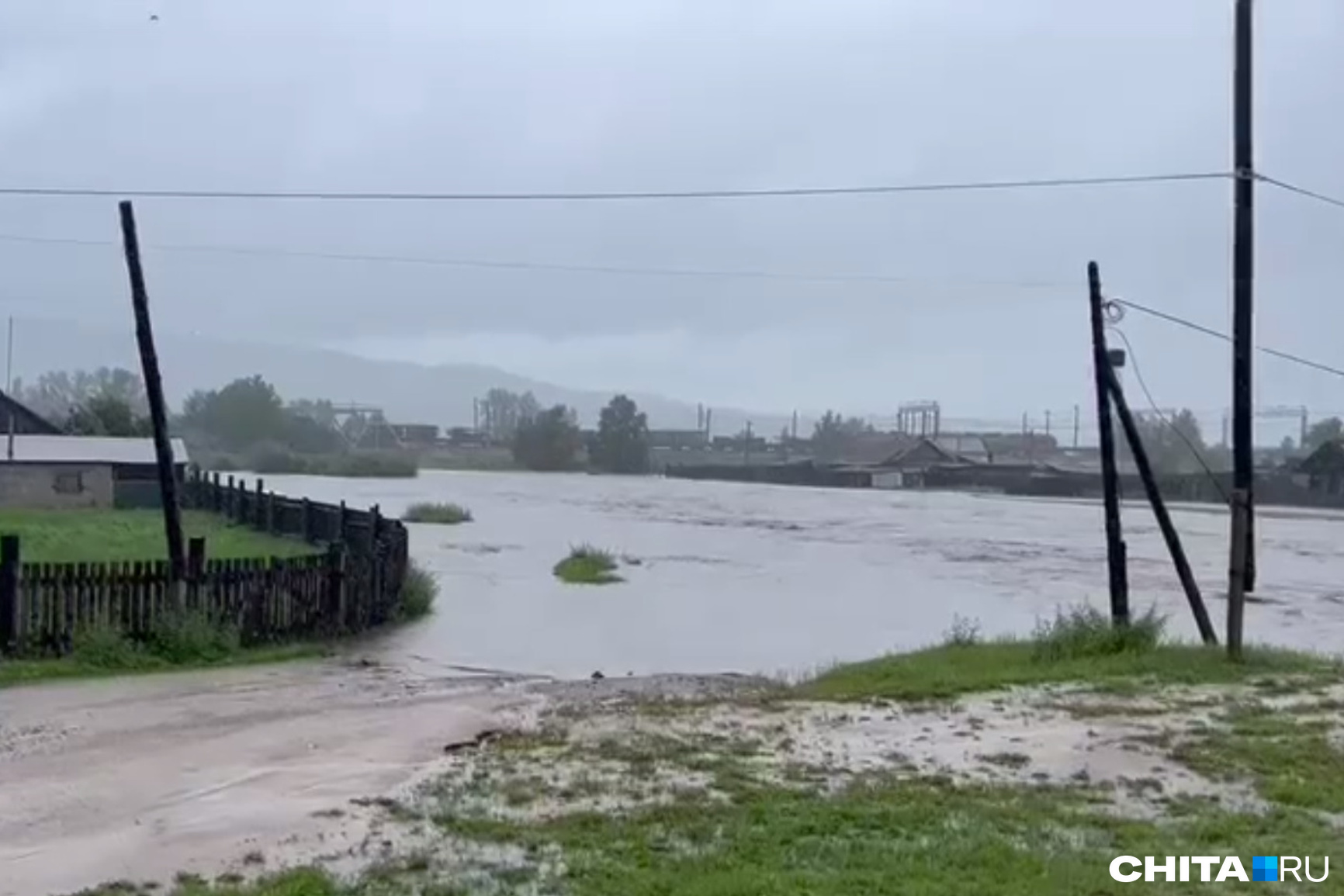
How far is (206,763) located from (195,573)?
7320mm

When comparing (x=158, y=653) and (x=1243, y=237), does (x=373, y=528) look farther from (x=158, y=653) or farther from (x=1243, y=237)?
(x=1243, y=237)

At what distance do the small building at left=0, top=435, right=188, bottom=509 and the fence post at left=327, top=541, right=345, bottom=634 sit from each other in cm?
3252

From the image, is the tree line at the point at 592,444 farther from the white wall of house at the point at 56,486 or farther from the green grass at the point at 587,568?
the green grass at the point at 587,568

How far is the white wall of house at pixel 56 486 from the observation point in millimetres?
51031

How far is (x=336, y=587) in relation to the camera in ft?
65.8

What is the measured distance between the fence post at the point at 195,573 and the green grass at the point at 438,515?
41170mm

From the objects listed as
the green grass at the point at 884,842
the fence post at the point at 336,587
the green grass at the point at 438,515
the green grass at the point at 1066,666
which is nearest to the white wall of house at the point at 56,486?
the green grass at the point at 438,515

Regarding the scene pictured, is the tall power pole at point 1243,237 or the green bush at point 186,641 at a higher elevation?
the tall power pole at point 1243,237

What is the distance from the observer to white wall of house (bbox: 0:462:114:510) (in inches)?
2009

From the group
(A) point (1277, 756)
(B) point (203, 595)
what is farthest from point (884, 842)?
(B) point (203, 595)

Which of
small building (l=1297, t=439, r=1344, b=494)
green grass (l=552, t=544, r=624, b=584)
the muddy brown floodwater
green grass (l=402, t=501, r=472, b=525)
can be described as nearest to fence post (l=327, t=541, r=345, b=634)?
the muddy brown floodwater

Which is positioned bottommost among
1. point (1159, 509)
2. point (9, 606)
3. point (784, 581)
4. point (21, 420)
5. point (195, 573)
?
point (784, 581)

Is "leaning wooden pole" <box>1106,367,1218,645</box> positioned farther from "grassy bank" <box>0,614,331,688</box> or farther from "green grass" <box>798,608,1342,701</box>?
"grassy bank" <box>0,614,331,688</box>

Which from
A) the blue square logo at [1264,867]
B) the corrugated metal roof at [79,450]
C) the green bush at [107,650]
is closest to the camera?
the blue square logo at [1264,867]
